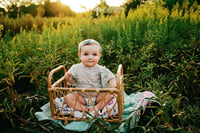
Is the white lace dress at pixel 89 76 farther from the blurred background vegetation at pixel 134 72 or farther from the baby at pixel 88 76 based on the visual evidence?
the blurred background vegetation at pixel 134 72

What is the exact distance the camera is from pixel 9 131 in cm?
186

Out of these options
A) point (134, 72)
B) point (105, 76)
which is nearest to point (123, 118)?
point (105, 76)

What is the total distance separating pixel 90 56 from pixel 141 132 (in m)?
0.85

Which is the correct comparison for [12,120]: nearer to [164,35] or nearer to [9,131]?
[9,131]

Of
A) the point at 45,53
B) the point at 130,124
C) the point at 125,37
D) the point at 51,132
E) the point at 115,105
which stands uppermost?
the point at 125,37

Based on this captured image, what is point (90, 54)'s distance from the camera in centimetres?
202

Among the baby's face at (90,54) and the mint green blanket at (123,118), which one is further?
the baby's face at (90,54)

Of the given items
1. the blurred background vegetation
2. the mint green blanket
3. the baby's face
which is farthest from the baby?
the blurred background vegetation

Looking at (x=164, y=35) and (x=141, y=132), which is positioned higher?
(x=164, y=35)

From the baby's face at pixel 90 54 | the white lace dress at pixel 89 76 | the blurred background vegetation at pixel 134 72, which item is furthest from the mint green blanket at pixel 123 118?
the baby's face at pixel 90 54

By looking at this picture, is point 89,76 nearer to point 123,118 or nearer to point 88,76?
point 88,76

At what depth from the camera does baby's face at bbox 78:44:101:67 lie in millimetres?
1996

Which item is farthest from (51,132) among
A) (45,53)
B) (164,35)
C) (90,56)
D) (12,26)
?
(12,26)

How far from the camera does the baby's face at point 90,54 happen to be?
78.6 inches
